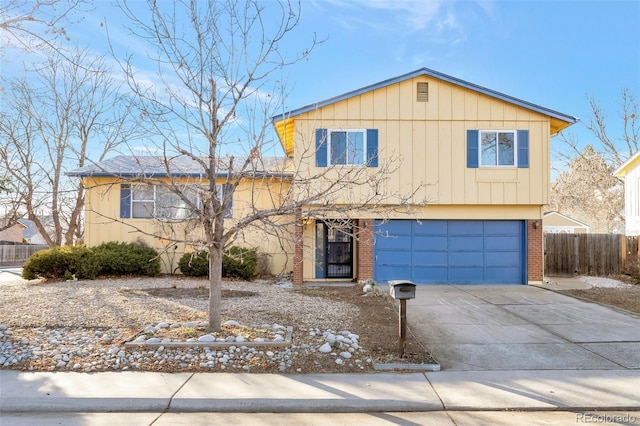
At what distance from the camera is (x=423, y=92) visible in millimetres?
13805

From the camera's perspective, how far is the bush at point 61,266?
13414 millimetres

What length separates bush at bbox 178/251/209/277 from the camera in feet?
46.3

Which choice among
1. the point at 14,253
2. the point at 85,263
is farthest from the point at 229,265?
the point at 14,253

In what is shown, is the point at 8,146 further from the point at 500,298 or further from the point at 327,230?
the point at 500,298

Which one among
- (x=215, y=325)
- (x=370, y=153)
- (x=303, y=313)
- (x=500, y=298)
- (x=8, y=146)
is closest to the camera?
(x=215, y=325)

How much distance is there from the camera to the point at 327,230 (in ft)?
48.3

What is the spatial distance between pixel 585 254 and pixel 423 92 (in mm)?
9009

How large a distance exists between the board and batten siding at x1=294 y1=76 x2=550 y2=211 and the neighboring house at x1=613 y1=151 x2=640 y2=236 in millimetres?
9387

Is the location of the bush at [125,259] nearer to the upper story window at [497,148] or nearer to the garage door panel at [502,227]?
the garage door panel at [502,227]

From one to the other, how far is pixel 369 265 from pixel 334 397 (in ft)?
29.2

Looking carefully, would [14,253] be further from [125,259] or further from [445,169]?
[445,169]

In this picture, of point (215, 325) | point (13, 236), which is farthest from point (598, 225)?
point (13, 236)

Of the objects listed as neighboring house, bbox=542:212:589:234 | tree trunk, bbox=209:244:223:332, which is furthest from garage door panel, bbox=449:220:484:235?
neighboring house, bbox=542:212:589:234

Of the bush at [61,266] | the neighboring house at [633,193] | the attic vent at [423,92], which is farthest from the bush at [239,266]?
the neighboring house at [633,193]
